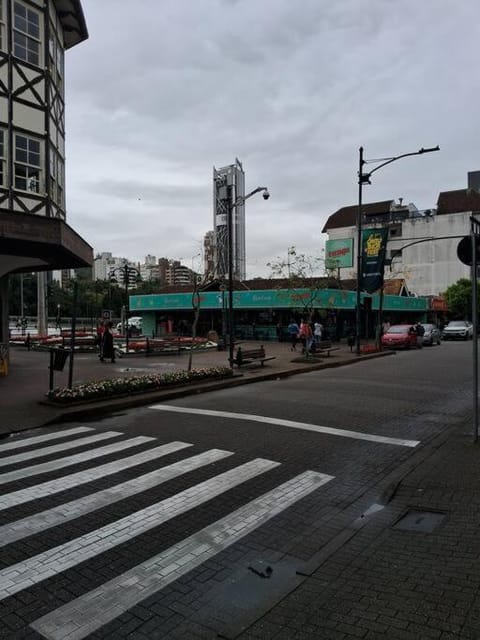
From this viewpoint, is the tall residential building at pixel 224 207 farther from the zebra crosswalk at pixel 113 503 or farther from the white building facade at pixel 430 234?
the white building facade at pixel 430 234

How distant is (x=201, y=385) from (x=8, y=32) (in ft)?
37.0

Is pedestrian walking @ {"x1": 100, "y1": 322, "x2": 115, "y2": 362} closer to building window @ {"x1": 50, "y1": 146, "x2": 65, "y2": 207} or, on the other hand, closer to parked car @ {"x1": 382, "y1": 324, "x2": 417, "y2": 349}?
building window @ {"x1": 50, "y1": 146, "x2": 65, "y2": 207}

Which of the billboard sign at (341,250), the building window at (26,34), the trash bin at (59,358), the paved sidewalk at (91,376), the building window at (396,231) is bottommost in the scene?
the paved sidewalk at (91,376)

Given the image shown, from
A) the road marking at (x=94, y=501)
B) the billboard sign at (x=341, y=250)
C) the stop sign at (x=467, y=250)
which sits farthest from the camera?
the billboard sign at (x=341, y=250)

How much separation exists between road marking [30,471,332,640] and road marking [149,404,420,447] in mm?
3060

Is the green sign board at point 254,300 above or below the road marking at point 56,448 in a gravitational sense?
above

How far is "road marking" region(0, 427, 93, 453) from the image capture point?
26.9 ft

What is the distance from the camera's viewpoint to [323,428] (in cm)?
934

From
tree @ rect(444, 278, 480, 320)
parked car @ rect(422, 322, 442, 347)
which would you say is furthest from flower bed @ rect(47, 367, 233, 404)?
tree @ rect(444, 278, 480, 320)

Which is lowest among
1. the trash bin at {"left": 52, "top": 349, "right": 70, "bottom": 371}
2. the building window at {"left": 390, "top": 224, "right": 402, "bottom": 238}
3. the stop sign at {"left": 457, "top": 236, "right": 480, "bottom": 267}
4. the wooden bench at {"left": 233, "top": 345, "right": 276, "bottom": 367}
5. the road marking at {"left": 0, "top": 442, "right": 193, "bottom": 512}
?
the road marking at {"left": 0, "top": 442, "right": 193, "bottom": 512}

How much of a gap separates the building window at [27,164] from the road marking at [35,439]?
866 centimetres

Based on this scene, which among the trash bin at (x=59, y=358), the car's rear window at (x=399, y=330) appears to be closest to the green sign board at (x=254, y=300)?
the car's rear window at (x=399, y=330)

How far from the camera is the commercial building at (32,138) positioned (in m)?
14.1

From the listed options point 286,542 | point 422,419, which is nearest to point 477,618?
point 286,542
